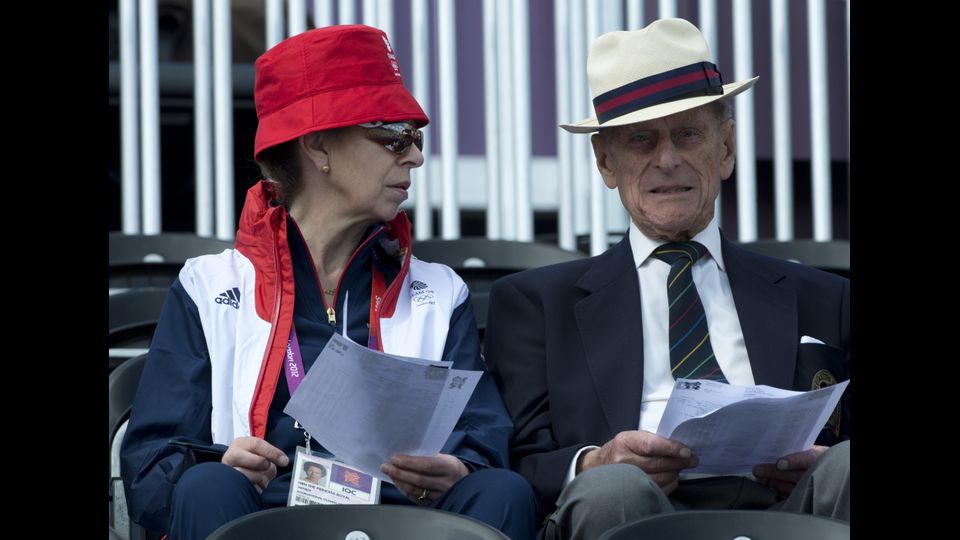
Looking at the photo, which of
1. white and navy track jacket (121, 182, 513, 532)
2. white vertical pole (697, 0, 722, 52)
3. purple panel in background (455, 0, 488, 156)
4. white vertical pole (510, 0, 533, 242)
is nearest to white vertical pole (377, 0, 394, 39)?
purple panel in background (455, 0, 488, 156)

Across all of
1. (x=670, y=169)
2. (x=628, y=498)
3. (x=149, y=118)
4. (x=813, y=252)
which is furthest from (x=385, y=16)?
(x=628, y=498)

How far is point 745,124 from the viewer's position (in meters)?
5.14

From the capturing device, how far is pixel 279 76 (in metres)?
2.90

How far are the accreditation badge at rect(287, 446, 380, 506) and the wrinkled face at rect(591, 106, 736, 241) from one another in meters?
0.90

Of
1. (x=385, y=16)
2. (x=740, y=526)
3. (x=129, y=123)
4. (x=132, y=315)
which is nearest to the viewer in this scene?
(x=740, y=526)

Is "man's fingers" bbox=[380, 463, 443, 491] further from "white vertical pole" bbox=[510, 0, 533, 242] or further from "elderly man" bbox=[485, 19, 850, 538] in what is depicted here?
"white vertical pole" bbox=[510, 0, 533, 242]

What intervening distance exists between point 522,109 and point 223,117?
1128mm

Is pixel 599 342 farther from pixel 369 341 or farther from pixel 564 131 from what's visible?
pixel 564 131

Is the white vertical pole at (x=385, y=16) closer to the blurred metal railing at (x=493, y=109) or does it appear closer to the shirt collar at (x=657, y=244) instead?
the blurred metal railing at (x=493, y=109)

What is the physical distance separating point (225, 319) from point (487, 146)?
249 centimetres

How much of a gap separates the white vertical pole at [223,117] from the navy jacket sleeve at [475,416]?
7.42ft

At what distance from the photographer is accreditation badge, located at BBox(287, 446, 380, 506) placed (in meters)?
2.42

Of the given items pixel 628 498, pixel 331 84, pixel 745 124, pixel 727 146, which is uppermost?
pixel 745 124
